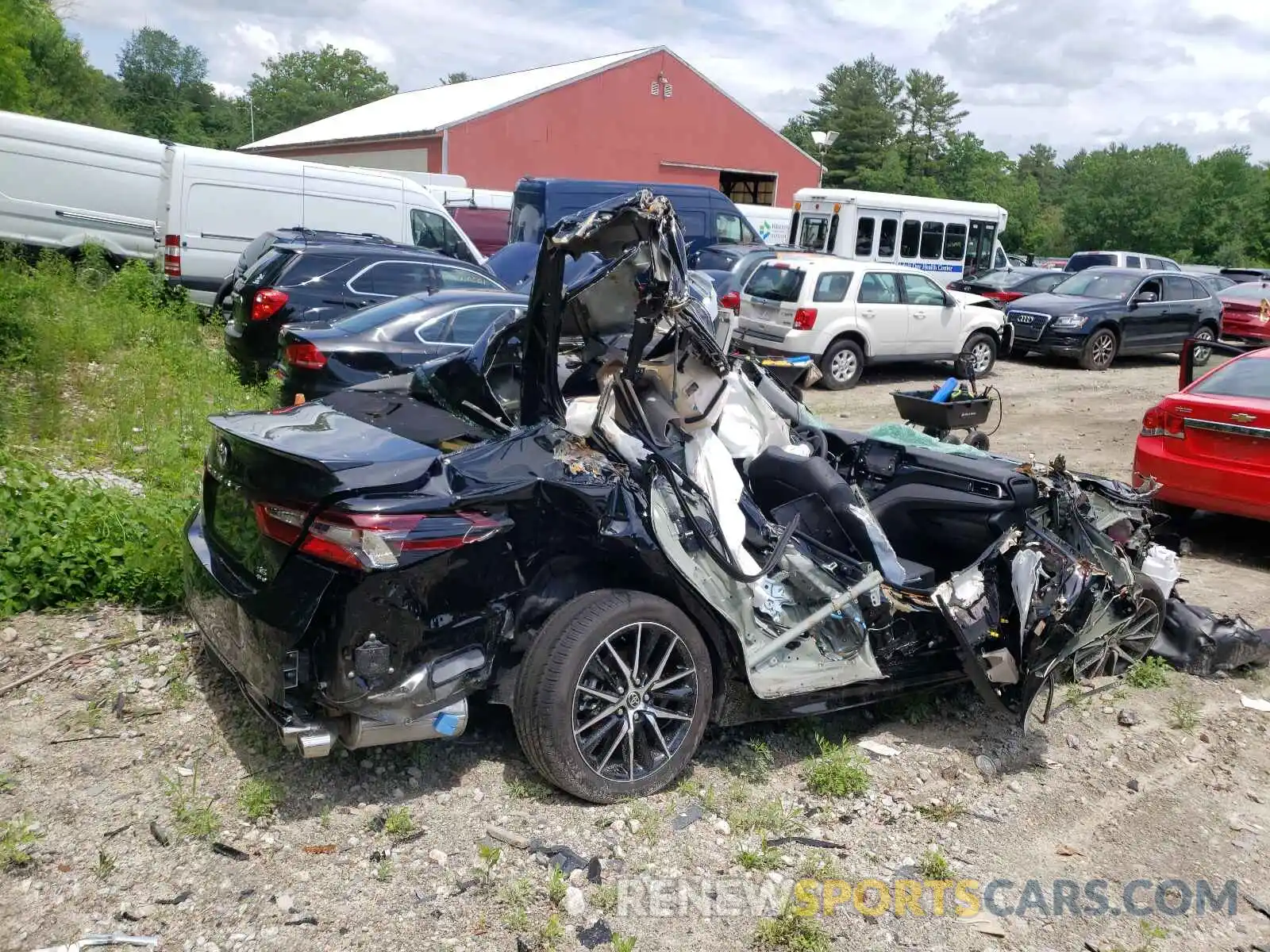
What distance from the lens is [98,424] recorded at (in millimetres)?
7879

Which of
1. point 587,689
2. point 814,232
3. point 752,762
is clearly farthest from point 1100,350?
point 587,689

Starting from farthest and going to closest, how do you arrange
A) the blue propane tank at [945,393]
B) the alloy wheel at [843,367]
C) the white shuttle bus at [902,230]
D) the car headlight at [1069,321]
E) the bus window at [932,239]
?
the bus window at [932,239] → the white shuttle bus at [902,230] → the car headlight at [1069,321] → the alloy wheel at [843,367] → the blue propane tank at [945,393]

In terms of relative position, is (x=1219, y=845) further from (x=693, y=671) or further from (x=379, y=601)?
(x=379, y=601)

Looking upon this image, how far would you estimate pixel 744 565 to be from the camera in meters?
3.93

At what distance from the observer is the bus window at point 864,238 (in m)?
21.4

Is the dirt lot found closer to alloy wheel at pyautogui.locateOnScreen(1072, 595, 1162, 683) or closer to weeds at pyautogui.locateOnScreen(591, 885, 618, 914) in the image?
weeds at pyautogui.locateOnScreen(591, 885, 618, 914)

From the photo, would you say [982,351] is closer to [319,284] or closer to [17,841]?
[319,284]

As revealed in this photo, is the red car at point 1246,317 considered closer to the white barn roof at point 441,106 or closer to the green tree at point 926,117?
the white barn roof at point 441,106

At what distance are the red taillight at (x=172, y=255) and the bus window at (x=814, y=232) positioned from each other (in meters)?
13.0

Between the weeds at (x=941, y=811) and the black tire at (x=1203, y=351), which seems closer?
the weeds at (x=941, y=811)

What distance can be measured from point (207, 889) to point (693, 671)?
5.80ft

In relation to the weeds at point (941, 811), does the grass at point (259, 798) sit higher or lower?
higher

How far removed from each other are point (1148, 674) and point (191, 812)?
451cm

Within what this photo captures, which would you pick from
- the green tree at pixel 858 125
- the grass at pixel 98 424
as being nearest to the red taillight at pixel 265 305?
the grass at pixel 98 424
